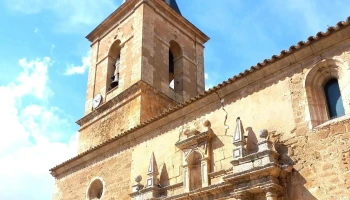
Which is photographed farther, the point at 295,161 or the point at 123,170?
the point at 123,170

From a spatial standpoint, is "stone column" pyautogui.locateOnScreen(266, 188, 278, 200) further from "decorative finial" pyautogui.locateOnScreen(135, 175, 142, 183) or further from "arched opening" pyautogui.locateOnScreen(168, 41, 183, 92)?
"arched opening" pyautogui.locateOnScreen(168, 41, 183, 92)

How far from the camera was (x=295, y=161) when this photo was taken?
23.3 feet

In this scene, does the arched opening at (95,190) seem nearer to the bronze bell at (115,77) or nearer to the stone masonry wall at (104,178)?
the stone masonry wall at (104,178)

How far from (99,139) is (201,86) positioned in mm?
4778

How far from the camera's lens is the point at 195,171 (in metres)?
8.75

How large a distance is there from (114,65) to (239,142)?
379 inches

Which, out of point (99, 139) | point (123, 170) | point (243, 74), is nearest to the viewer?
point (243, 74)

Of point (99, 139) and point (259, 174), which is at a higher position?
point (99, 139)

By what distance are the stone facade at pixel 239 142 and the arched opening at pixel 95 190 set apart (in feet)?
0.09

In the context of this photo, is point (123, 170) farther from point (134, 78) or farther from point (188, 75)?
point (188, 75)

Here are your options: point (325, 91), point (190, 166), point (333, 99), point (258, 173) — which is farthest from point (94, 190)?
point (333, 99)

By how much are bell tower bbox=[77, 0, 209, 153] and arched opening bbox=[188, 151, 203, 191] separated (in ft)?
14.0

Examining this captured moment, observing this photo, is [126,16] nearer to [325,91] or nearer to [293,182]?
[325,91]

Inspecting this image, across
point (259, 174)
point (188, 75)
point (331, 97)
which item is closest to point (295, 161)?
point (259, 174)
